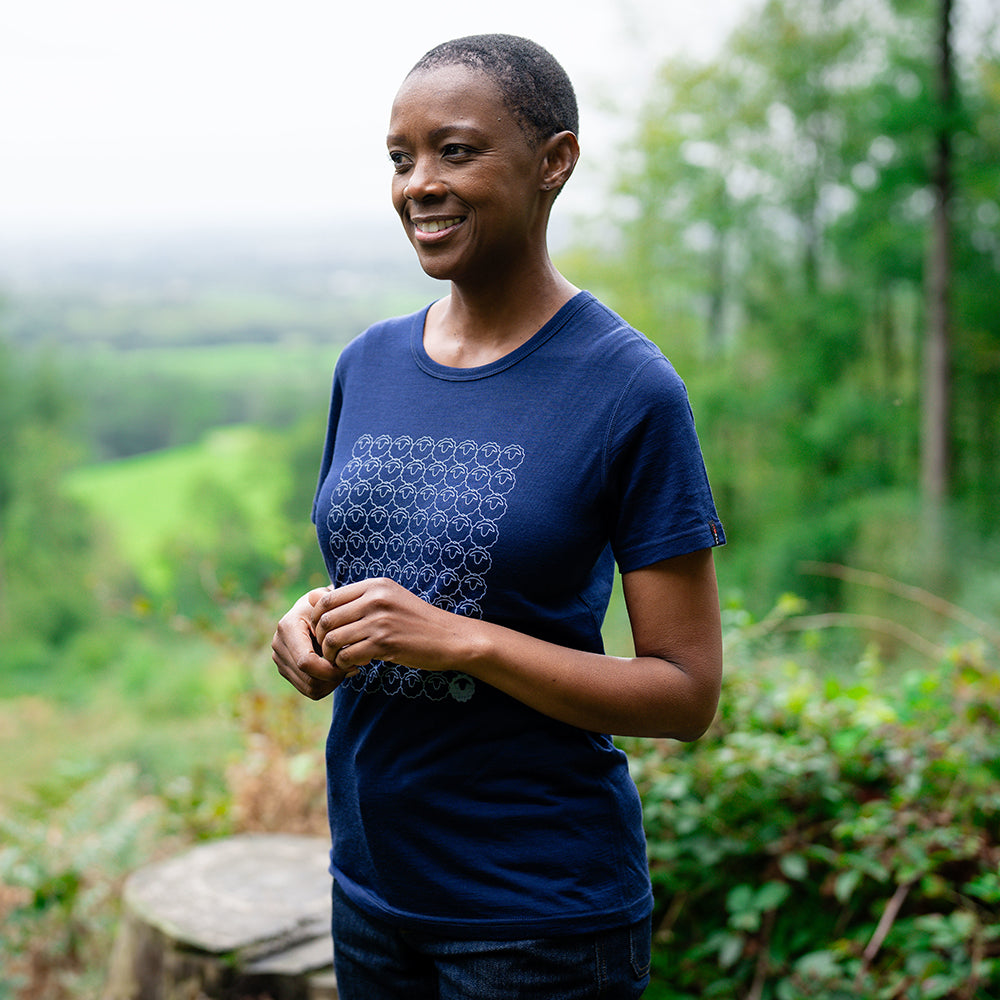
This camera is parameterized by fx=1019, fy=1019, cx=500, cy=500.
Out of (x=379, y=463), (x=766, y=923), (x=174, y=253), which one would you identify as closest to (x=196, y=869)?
(x=766, y=923)

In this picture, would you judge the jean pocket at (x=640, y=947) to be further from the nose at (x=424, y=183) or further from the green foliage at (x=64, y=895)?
the green foliage at (x=64, y=895)

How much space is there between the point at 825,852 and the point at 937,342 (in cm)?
825

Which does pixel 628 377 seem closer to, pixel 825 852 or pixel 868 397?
Answer: pixel 825 852

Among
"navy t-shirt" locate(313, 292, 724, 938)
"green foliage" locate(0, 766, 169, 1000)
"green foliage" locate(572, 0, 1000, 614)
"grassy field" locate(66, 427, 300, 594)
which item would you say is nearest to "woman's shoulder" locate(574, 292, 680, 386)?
"navy t-shirt" locate(313, 292, 724, 938)

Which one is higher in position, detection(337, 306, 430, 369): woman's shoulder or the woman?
detection(337, 306, 430, 369): woman's shoulder

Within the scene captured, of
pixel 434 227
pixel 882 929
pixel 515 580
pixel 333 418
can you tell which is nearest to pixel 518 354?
pixel 434 227

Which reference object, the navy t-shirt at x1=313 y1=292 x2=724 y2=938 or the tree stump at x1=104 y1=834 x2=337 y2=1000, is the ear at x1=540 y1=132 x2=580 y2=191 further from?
the tree stump at x1=104 y1=834 x2=337 y2=1000

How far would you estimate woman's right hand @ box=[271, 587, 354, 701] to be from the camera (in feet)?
3.93

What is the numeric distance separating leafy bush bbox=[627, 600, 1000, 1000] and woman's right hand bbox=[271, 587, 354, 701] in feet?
4.51

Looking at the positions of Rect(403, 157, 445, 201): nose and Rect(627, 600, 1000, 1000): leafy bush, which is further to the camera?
Rect(627, 600, 1000, 1000): leafy bush

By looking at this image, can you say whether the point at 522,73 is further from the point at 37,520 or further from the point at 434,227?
the point at 37,520

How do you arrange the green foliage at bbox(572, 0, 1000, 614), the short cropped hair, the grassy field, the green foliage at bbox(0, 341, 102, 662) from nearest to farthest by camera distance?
the short cropped hair → the green foliage at bbox(572, 0, 1000, 614) → the green foliage at bbox(0, 341, 102, 662) → the grassy field

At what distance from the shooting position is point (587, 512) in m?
1.19

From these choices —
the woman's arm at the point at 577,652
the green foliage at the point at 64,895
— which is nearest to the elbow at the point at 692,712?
the woman's arm at the point at 577,652
